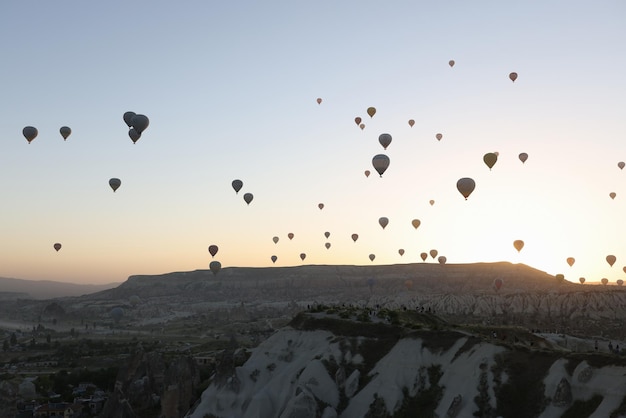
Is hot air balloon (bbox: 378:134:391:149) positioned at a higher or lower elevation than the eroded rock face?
higher

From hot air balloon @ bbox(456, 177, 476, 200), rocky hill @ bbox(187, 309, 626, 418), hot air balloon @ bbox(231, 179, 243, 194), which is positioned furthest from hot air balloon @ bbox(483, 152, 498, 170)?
hot air balloon @ bbox(231, 179, 243, 194)

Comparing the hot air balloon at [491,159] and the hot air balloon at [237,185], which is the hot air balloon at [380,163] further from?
the hot air balloon at [237,185]

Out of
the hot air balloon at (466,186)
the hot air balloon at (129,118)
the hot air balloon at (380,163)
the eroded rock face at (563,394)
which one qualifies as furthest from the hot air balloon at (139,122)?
the eroded rock face at (563,394)

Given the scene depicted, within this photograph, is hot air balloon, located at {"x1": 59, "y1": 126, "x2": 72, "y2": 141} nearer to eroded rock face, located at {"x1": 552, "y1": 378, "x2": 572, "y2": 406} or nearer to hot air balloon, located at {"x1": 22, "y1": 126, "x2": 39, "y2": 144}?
hot air balloon, located at {"x1": 22, "y1": 126, "x2": 39, "y2": 144}

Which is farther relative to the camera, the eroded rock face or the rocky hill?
the rocky hill

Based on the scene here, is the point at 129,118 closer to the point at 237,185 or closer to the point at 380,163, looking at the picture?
the point at 237,185

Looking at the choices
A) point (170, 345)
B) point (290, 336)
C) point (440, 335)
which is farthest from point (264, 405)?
point (170, 345)
